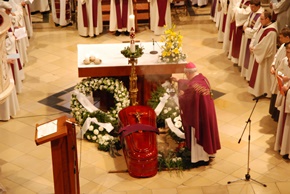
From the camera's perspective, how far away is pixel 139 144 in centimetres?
989

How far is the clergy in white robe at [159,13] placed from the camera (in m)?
16.0

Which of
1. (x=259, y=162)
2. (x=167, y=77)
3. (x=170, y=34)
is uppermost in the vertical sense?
(x=170, y=34)

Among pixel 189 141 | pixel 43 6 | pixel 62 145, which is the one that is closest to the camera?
pixel 62 145

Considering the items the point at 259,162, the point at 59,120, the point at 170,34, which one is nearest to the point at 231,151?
the point at 259,162

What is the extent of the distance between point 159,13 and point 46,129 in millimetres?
8354

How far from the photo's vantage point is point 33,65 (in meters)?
14.4

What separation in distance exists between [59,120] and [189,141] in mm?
2658

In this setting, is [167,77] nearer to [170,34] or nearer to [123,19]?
[170,34]

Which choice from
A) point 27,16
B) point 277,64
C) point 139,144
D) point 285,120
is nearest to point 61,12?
point 27,16

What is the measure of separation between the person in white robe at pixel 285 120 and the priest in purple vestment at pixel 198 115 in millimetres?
1066

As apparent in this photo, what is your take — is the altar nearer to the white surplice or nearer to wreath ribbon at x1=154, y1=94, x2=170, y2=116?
wreath ribbon at x1=154, y1=94, x2=170, y2=116

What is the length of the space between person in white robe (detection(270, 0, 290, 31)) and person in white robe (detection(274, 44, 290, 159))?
2.84 m

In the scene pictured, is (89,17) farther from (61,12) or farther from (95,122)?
(95,122)

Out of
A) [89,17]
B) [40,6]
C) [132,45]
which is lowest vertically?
[40,6]
